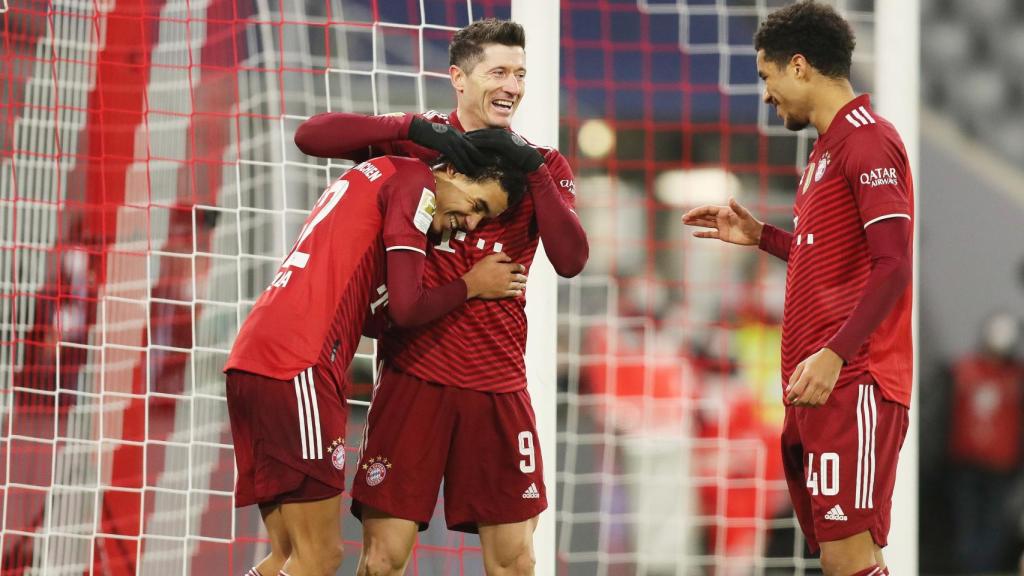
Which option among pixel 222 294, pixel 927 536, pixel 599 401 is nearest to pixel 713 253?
pixel 599 401

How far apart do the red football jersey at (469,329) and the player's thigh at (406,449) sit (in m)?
0.05

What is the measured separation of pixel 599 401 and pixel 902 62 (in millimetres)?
2669

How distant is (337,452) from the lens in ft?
9.24

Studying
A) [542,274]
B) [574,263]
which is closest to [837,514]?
[574,263]

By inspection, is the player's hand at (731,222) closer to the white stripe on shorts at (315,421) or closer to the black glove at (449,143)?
the black glove at (449,143)

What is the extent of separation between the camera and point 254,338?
9.17ft

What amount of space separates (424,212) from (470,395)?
20.4 inches

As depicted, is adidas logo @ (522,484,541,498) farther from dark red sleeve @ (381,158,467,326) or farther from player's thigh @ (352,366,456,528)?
dark red sleeve @ (381,158,467,326)

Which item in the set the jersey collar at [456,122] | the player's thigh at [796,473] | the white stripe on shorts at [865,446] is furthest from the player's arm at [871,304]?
the jersey collar at [456,122]

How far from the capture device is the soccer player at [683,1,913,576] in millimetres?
2617

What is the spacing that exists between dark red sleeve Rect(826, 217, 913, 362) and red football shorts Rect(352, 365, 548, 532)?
35.7 inches

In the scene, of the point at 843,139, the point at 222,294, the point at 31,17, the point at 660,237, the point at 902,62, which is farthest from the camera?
the point at 660,237

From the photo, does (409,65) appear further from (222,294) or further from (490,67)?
(490,67)

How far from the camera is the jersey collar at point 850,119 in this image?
9.04ft
